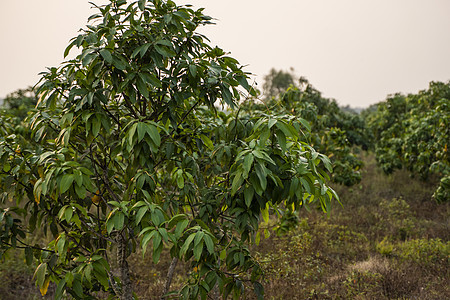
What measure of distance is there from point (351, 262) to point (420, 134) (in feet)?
14.7

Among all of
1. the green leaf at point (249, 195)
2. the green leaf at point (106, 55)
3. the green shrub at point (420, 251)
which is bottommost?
the green shrub at point (420, 251)

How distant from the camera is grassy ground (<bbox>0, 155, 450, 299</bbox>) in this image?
4715 millimetres

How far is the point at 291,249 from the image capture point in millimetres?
5840

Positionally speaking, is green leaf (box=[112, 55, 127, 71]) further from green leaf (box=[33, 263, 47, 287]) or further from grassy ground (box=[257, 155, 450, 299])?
grassy ground (box=[257, 155, 450, 299])

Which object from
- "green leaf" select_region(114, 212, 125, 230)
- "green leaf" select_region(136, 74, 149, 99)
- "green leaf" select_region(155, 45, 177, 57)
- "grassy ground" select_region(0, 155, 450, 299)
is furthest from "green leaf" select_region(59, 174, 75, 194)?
"grassy ground" select_region(0, 155, 450, 299)

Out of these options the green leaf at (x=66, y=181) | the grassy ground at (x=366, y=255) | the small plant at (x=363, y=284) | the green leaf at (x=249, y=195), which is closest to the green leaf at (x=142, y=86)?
the green leaf at (x=66, y=181)

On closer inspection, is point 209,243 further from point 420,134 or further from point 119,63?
point 420,134

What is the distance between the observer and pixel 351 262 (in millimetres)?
5723

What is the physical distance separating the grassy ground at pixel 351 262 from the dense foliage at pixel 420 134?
3.59 ft

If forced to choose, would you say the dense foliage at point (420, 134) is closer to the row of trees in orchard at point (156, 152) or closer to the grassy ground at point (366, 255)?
the grassy ground at point (366, 255)

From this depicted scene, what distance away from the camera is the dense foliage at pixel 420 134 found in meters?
7.35

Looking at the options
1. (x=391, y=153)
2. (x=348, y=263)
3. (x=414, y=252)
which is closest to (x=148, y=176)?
(x=348, y=263)

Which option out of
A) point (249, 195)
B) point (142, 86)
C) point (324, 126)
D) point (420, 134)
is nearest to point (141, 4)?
point (142, 86)

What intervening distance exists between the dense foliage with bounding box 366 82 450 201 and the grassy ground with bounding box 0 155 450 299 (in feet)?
3.59
